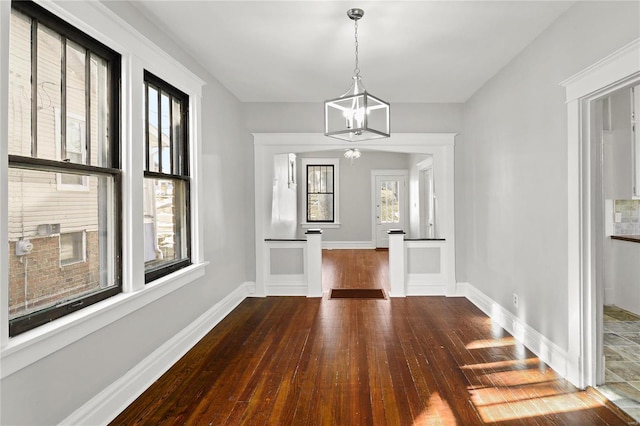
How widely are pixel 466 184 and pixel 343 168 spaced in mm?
5874

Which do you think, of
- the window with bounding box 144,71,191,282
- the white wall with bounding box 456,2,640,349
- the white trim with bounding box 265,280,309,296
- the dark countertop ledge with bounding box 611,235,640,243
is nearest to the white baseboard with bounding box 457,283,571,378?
the white wall with bounding box 456,2,640,349

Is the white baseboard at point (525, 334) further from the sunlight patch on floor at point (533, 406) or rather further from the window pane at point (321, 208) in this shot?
the window pane at point (321, 208)

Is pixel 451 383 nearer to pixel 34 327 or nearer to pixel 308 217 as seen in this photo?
pixel 34 327

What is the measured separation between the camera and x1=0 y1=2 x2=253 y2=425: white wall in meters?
1.88

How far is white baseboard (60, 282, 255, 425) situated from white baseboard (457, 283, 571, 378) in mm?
2933

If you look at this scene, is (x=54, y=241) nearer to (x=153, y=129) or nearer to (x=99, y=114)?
(x=99, y=114)

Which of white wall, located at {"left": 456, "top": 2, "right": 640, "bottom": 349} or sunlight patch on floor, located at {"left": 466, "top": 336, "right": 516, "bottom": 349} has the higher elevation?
white wall, located at {"left": 456, "top": 2, "right": 640, "bottom": 349}

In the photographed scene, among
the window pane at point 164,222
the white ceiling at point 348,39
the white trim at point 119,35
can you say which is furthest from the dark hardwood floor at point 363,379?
the white ceiling at point 348,39

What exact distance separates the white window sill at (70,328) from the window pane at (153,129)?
0.91 metres

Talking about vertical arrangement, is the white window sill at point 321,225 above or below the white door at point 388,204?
below

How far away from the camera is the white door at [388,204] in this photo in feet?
35.6

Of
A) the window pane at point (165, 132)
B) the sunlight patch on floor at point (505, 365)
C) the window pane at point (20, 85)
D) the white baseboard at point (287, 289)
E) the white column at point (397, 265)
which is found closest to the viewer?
the window pane at point (20, 85)

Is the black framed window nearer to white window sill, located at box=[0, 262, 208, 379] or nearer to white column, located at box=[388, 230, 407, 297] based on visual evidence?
white column, located at box=[388, 230, 407, 297]

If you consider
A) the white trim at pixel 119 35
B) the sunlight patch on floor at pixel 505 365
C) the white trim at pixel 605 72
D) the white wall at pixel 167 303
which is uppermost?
the white trim at pixel 119 35
